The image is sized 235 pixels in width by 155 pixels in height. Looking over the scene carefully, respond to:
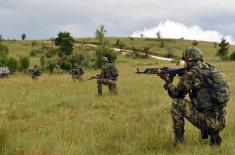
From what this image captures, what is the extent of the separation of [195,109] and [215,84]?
67cm

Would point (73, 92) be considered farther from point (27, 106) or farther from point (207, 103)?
point (207, 103)

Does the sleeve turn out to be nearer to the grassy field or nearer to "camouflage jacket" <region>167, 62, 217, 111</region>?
"camouflage jacket" <region>167, 62, 217, 111</region>

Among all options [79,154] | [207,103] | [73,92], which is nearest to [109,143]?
[79,154]

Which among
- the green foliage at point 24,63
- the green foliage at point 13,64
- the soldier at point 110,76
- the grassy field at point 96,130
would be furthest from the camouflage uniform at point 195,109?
the green foliage at point 13,64

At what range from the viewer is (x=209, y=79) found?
7621 millimetres

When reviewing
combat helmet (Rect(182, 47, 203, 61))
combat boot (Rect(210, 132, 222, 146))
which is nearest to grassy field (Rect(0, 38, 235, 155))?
combat boot (Rect(210, 132, 222, 146))

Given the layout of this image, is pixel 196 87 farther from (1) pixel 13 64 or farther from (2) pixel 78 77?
(1) pixel 13 64

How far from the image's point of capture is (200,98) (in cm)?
777

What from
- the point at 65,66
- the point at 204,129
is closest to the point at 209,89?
the point at 204,129

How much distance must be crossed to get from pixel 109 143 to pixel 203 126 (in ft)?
5.84

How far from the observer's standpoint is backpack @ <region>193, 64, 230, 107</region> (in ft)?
24.7

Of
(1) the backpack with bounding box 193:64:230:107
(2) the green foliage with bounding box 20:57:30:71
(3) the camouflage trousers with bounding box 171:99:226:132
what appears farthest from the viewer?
(2) the green foliage with bounding box 20:57:30:71

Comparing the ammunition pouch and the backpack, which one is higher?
the backpack

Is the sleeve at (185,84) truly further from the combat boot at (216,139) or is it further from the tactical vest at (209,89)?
the combat boot at (216,139)
